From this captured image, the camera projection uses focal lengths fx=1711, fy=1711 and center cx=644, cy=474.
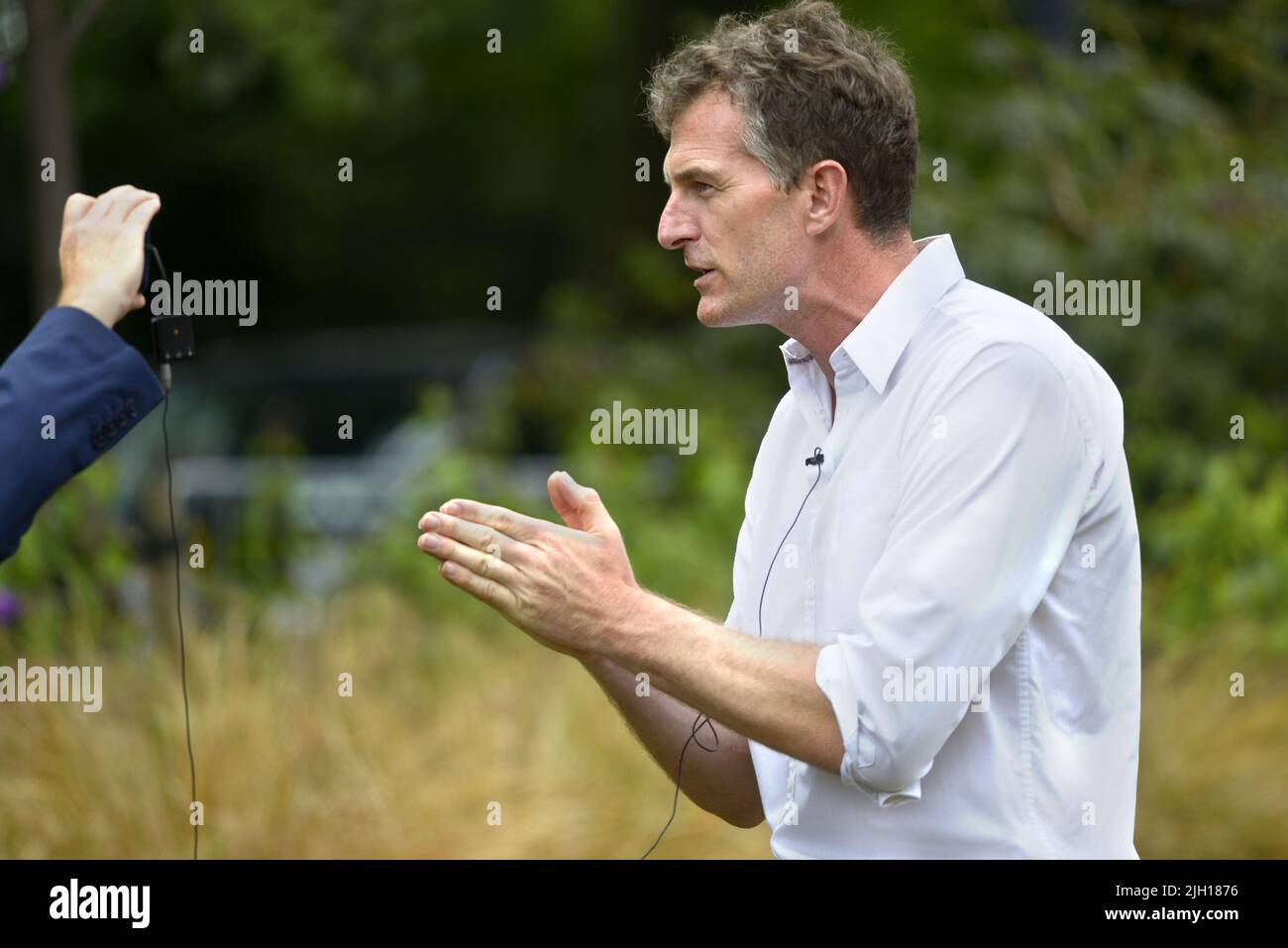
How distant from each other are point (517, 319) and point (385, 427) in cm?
797

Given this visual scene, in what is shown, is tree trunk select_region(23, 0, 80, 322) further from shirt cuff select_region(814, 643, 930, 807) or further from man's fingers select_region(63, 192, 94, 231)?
shirt cuff select_region(814, 643, 930, 807)

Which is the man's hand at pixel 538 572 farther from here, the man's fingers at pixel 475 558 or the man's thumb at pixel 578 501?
the man's thumb at pixel 578 501

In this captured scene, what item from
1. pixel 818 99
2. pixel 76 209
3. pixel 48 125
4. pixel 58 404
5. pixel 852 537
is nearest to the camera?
pixel 58 404

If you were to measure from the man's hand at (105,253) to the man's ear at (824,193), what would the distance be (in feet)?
3.28

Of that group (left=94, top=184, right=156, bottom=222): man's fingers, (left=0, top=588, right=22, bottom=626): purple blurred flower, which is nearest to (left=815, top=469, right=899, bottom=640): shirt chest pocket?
(left=94, top=184, right=156, bottom=222): man's fingers

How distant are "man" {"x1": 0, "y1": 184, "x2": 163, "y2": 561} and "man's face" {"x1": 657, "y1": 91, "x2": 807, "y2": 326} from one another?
863 millimetres

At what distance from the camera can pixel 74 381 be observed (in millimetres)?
2227

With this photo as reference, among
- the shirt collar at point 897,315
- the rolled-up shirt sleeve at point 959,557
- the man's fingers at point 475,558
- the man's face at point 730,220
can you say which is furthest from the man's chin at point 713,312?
the man's fingers at point 475,558

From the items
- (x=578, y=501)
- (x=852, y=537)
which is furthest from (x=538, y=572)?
(x=852, y=537)

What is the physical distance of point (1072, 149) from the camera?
26.6ft

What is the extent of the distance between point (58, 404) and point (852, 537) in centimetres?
114

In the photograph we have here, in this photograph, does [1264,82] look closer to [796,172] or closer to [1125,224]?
[1125,224]

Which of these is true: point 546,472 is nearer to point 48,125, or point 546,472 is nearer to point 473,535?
point 48,125

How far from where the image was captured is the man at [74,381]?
A: 218cm
